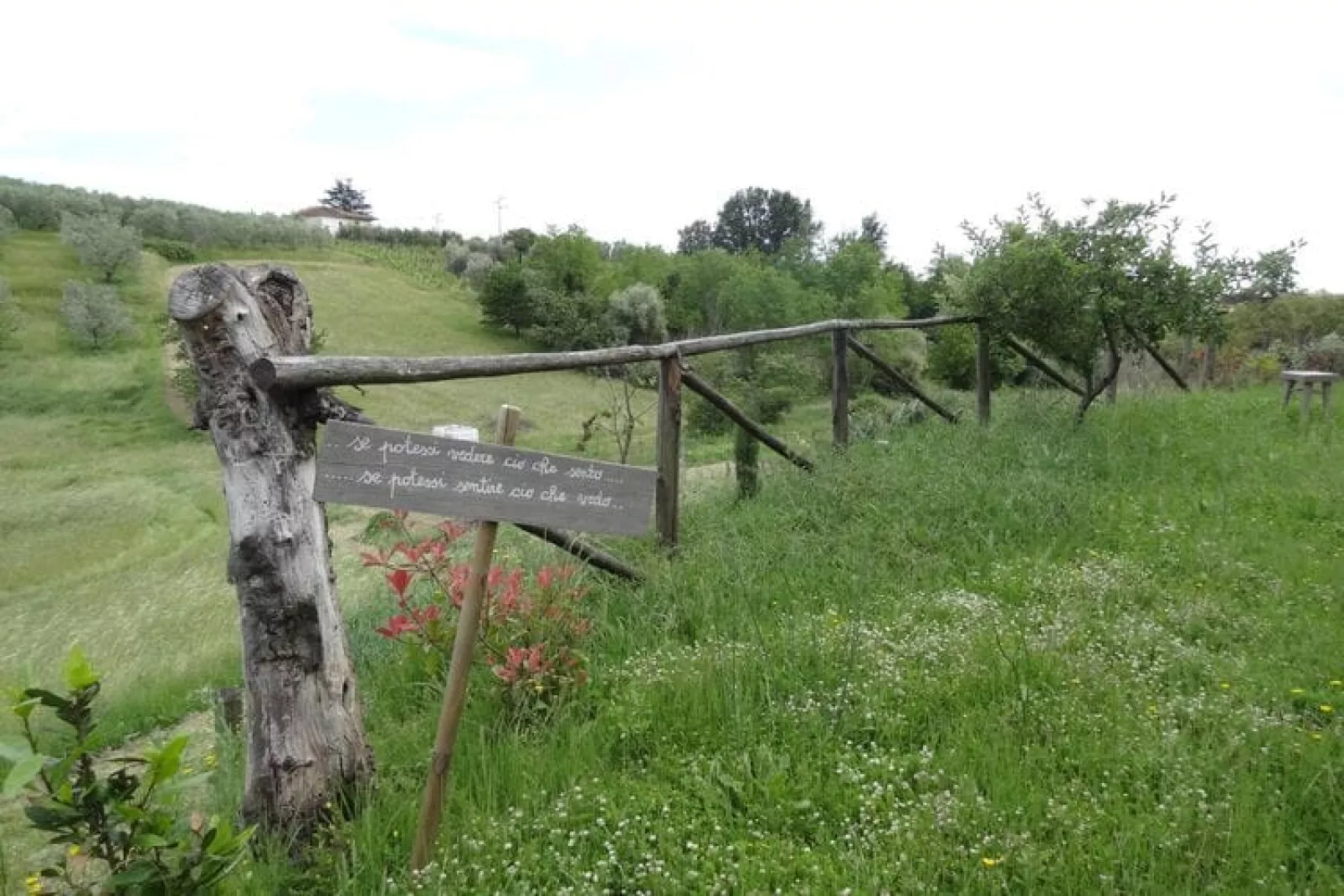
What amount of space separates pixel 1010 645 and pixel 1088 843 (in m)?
1.23

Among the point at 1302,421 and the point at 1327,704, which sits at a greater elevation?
the point at 1302,421

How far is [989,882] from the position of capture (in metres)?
2.21

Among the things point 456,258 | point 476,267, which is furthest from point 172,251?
point 456,258

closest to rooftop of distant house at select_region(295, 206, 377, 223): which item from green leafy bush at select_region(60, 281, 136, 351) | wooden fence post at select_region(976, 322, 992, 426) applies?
green leafy bush at select_region(60, 281, 136, 351)

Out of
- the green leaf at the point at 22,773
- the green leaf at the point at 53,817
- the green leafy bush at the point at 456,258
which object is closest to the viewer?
the green leaf at the point at 22,773

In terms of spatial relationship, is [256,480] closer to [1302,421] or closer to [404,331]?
[1302,421]

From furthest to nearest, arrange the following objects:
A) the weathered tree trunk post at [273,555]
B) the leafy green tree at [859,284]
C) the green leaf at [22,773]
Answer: the leafy green tree at [859,284]
the weathered tree trunk post at [273,555]
the green leaf at [22,773]

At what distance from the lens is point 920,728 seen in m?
2.97

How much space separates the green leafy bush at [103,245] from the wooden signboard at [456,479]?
33.3 meters

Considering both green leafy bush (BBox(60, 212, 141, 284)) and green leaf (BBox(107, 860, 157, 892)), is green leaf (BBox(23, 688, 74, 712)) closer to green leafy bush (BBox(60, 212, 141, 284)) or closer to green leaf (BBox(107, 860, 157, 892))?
green leaf (BBox(107, 860, 157, 892))

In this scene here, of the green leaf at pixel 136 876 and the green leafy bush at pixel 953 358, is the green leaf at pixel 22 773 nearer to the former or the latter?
the green leaf at pixel 136 876

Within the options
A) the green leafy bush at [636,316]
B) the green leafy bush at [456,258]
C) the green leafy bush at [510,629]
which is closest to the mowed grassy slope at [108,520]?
the green leafy bush at [510,629]

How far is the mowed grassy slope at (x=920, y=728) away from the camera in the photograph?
2.31 meters

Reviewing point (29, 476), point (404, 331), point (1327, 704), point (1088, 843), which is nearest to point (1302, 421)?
point (1327, 704)
